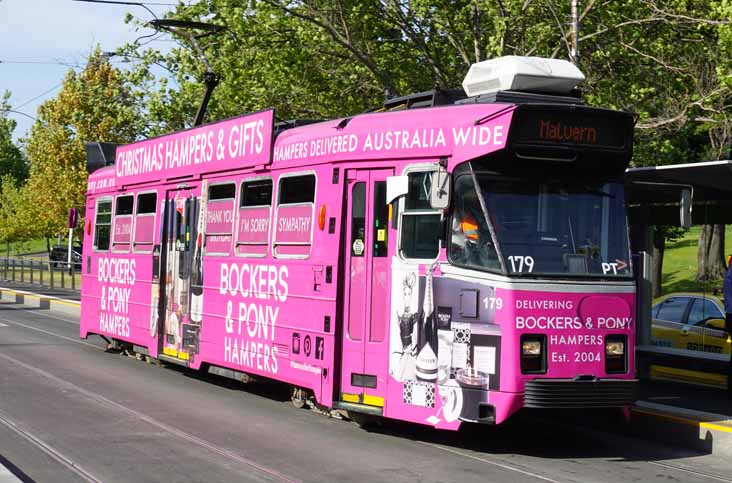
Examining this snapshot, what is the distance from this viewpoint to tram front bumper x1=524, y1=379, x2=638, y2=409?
356 inches

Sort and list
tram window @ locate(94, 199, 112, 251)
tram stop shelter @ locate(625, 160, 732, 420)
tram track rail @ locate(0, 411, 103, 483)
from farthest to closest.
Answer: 1. tram window @ locate(94, 199, 112, 251)
2. tram stop shelter @ locate(625, 160, 732, 420)
3. tram track rail @ locate(0, 411, 103, 483)

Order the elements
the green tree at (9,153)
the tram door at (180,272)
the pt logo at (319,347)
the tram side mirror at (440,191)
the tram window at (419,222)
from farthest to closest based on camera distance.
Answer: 1. the green tree at (9,153)
2. the tram door at (180,272)
3. the pt logo at (319,347)
4. the tram window at (419,222)
5. the tram side mirror at (440,191)

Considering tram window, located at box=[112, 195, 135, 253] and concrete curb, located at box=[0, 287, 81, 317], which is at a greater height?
tram window, located at box=[112, 195, 135, 253]

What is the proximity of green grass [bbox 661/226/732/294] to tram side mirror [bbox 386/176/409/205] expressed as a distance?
7.52 m

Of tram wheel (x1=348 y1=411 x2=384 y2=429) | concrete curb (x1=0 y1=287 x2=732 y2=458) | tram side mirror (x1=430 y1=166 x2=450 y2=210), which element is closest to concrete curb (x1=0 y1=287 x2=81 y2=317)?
tram wheel (x1=348 y1=411 x2=384 y2=429)

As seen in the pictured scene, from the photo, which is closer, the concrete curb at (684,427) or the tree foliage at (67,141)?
the concrete curb at (684,427)

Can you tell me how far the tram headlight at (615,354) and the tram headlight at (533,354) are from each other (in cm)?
68

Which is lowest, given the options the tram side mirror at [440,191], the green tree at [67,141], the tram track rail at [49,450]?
the tram track rail at [49,450]

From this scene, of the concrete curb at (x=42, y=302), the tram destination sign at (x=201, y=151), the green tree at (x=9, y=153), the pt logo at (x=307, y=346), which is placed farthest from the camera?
the green tree at (x=9, y=153)

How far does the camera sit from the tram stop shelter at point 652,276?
1222cm

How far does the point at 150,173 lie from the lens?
52.1ft

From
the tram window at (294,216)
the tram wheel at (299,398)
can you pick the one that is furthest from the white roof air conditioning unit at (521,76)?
the tram wheel at (299,398)

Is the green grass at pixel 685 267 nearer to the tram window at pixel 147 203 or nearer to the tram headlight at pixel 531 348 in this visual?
the tram headlight at pixel 531 348

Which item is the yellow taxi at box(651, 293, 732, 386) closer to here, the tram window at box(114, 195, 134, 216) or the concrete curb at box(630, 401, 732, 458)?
the concrete curb at box(630, 401, 732, 458)
